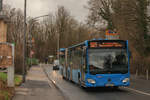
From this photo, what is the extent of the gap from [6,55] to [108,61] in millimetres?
5177

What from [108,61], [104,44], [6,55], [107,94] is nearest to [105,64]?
[108,61]

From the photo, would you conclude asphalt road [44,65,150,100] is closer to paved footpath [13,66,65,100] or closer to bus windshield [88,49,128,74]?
paved footpath [13,66,65,100]

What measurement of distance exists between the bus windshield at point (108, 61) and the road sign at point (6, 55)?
4053 millimetres

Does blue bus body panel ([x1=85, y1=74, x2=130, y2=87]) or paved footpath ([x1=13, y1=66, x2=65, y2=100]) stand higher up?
blue bus body panel ([x1=85, y1=74, x2=130, y2=87])

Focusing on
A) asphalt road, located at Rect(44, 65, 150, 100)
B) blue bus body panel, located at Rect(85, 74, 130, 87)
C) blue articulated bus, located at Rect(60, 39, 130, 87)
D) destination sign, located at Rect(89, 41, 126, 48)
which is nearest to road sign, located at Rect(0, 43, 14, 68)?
asphalt road, located at Rect(44, 65, 150, 100)

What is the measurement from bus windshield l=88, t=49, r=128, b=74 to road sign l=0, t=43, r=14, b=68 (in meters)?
4.05

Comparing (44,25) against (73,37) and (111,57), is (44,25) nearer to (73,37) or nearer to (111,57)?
(73,37)

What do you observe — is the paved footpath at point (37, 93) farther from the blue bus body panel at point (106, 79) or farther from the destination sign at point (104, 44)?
the destination sign at point (104, 44)

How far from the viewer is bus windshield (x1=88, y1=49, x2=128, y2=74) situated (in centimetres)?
1487

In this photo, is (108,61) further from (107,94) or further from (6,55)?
(6,55)

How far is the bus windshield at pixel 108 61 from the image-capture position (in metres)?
14.9

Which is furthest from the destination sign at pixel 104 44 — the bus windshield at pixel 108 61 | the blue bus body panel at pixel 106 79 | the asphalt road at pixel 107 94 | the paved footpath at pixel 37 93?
the paved footpath at pixel 37 93

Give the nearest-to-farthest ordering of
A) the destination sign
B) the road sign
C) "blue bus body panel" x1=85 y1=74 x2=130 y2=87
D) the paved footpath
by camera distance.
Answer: the paved footpath < the road sign < "blue bus body panel" x1=85 y1=74 x2=130 y2=87 < the destination sign

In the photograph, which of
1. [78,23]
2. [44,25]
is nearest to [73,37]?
[78,23]
